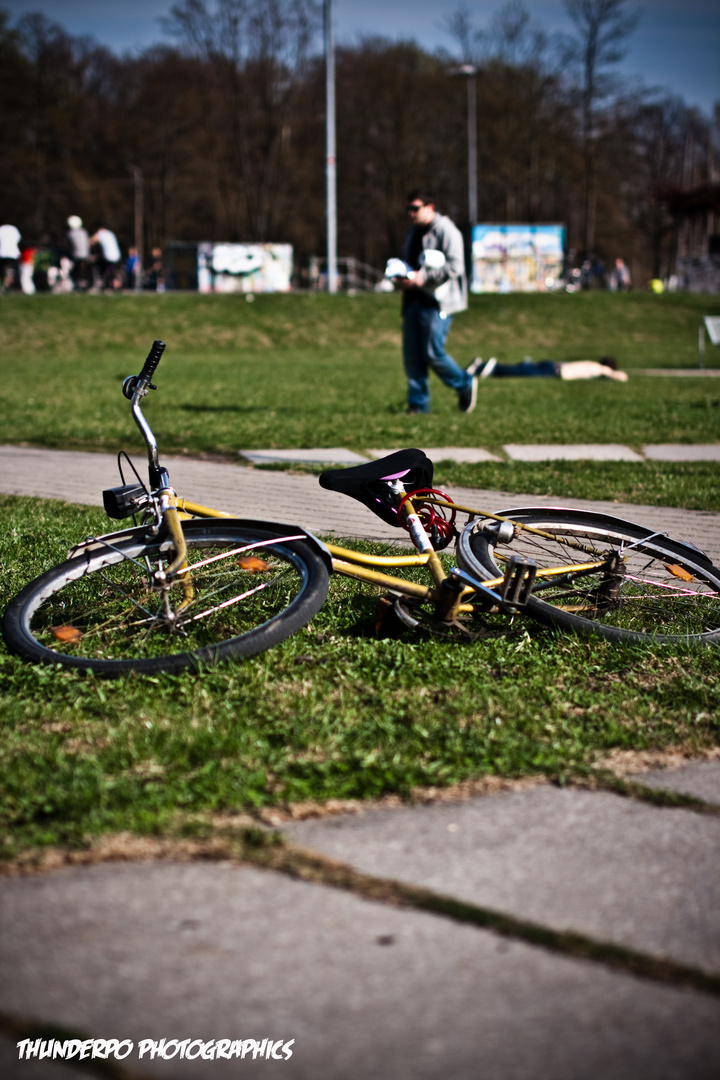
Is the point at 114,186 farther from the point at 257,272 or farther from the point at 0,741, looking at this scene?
the point at 0,741

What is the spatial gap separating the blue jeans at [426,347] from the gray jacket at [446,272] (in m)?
0.16

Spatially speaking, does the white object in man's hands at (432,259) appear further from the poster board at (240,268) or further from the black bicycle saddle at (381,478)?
the poster board at (240,268)

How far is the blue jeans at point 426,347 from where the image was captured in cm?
996

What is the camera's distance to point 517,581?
11.4 feet

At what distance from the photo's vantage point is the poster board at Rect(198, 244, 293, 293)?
124 ft

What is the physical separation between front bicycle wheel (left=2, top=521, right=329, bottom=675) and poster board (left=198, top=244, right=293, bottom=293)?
116ft

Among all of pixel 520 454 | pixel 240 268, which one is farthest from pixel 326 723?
pixel 240 268

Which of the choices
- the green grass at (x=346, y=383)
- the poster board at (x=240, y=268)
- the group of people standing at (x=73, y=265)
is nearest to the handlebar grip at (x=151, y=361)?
the green grass at (x=346, y=383)

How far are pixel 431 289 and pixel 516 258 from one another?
31.8 meters

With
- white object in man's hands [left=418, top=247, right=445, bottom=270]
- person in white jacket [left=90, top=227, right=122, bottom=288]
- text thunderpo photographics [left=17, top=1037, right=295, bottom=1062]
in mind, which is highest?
person in white jacket [left=90, top=227, right=122, bottom=288]

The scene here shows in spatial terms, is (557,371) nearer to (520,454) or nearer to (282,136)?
(520,454)

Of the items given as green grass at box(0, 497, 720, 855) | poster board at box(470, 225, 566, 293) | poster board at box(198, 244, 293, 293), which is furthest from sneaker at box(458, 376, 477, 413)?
poster board at box(470, 225, 566, 293)

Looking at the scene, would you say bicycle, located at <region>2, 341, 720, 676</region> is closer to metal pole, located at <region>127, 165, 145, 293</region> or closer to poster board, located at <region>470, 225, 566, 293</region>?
poster board, located at <region>470, 225, 566, 293</region>

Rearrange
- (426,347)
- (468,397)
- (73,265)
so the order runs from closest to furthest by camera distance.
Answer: (426,347) → (468,397) → (73,265)
